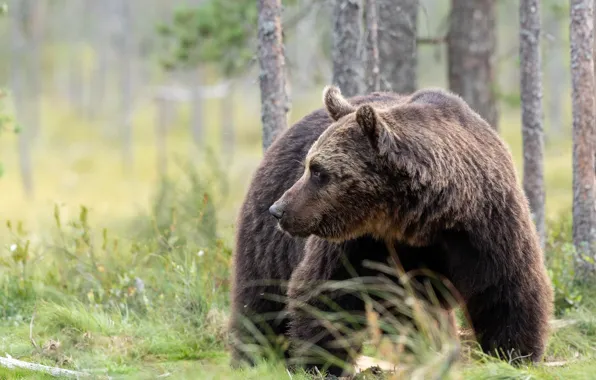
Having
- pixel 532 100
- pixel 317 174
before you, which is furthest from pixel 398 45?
pixel 317 174

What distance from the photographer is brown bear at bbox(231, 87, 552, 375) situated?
4.84m

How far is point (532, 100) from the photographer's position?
28.6 ft

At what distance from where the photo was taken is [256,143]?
52625 mm

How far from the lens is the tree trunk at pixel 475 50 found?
12562 mm

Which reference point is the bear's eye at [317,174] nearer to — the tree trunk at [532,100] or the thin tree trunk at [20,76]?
the tree trunk at [532,100]

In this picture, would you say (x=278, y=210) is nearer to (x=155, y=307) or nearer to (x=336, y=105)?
(x=336, y=105)

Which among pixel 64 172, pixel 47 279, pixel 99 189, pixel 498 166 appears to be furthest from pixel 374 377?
pixel 64 172

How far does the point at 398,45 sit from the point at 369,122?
6191mm

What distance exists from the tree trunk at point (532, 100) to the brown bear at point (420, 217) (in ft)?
11.9

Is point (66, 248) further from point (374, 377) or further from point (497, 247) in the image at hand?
point (497, 247)

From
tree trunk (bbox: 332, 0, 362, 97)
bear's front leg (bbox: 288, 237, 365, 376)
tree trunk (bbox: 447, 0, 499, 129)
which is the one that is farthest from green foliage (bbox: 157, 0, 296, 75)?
bear's front leg (bbox: 288, 237, 365, 376)

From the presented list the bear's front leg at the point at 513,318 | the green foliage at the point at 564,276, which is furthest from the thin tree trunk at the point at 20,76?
the bear's front leg at the point at 513,318

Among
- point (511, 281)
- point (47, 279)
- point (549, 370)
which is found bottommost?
point (47, 279)

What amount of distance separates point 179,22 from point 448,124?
40.5 feet
